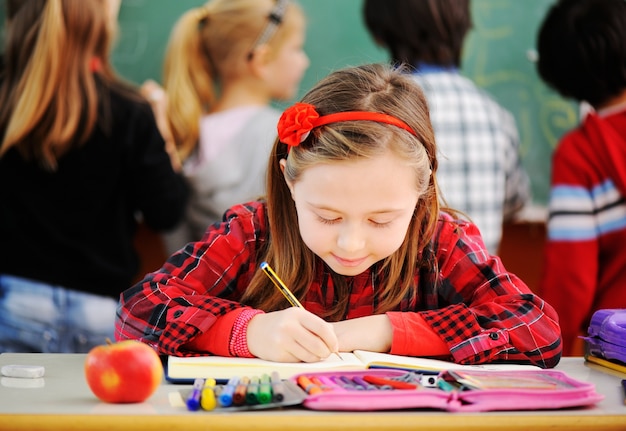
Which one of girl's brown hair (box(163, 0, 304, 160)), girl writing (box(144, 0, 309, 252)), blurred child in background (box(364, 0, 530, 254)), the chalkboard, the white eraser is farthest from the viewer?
the chalkboard

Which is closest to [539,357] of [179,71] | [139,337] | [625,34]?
[139,337]

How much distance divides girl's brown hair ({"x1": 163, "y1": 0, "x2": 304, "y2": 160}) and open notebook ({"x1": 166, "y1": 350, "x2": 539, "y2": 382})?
1.79 m

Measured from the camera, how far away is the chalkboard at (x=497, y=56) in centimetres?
329

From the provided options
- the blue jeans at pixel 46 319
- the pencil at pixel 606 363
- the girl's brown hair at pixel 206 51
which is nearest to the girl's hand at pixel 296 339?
the pencil at pixel 606 363

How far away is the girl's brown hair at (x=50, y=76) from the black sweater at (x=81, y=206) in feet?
0.18

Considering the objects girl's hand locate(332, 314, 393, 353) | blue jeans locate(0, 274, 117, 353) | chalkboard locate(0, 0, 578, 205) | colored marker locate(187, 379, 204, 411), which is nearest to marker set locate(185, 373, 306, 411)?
colored marker locate(187, 379, 204, 411)

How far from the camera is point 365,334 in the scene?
144 cm

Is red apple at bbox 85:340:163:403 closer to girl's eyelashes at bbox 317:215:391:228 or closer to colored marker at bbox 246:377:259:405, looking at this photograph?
colored marker at bbox 246:377:259:405

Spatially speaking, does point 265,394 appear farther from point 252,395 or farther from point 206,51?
point 206,51

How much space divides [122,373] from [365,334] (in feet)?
1.50

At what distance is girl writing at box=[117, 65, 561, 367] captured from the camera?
4.60 feet

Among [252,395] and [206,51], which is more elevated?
[206,51]

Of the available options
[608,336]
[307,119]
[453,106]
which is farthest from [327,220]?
[453,106]

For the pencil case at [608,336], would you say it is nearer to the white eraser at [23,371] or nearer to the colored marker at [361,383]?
the colored marker at [361,383]
